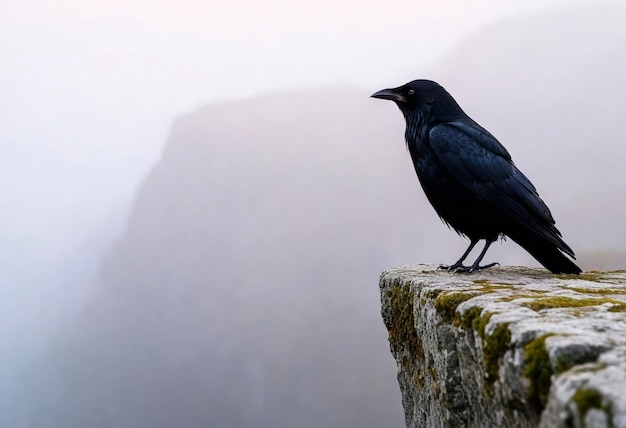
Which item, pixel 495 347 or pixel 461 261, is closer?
pixel 495 347

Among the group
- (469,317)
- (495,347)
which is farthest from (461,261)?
(495,347)

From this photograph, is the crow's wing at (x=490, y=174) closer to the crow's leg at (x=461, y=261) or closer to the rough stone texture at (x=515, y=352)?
the crow's leg at (x=461, y=261)

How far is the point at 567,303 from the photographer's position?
2805mm

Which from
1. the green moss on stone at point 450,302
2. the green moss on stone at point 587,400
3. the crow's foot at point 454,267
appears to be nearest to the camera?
the green moss on stone at point 587,400

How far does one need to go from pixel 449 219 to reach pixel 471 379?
3.19 m

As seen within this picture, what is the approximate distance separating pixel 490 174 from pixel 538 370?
13.1 feet

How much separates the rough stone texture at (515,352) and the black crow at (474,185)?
867 millimetres

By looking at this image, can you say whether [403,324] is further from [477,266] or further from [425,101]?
[425,101]

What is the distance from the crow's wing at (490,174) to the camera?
5.48 m

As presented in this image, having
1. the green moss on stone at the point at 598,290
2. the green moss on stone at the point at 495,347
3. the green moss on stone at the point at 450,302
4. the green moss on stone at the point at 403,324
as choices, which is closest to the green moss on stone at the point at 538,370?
the green moss on stone at the point at 495,347

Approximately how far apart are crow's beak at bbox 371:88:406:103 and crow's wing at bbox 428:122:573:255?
0.67 metres

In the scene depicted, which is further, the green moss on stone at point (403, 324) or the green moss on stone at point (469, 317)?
the green moss on stone at point (403, 324)

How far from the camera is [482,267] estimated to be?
19.0ft

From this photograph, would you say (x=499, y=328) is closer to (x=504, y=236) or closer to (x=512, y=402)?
(x=512, y=402)
